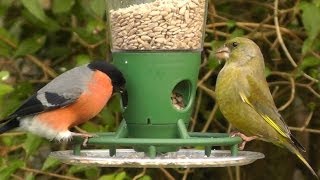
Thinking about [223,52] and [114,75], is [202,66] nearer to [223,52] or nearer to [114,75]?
[223,52]

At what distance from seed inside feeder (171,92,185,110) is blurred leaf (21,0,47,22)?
1.00 meters

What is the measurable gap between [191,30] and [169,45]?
18cm

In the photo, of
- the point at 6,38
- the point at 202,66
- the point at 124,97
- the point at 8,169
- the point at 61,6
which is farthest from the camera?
the point at 202,66

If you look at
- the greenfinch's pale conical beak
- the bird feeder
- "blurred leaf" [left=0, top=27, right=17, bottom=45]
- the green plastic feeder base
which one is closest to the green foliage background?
"blurred leaf" [left=0, top=27, right=17, bottom=45]

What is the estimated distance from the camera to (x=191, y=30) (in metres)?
5.26

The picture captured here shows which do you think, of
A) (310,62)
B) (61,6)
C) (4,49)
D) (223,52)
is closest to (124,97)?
(223,52)

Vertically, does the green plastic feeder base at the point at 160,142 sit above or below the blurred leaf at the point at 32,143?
above

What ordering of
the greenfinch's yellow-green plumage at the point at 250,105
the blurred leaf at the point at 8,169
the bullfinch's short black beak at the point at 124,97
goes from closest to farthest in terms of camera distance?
the bullfinch's short black beak at the point at 124,97
the greenfinch's yellow-green plumage at the point at 250,105
the blurred leaf at the point at 8,169

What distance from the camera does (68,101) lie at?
17.0 ft

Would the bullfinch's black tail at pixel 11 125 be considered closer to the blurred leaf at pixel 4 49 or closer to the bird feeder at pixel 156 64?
the bird feeder at pixel 156 64

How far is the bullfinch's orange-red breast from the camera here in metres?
5.18

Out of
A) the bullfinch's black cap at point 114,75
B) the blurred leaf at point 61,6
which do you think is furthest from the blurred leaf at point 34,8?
the bullfinch's black cap at point 114,75

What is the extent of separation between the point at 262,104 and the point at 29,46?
1.62 meters

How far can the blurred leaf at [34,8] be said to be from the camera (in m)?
5.80
